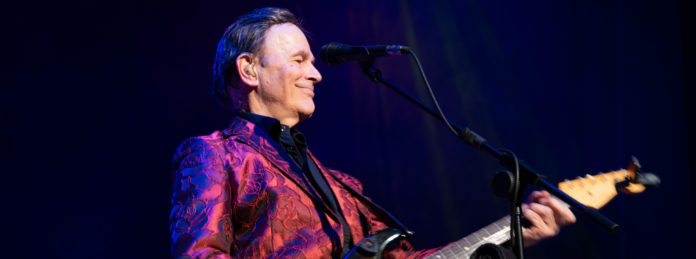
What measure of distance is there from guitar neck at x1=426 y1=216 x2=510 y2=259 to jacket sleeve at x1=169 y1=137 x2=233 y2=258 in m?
0.69

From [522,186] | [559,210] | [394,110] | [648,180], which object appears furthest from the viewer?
[394,110]

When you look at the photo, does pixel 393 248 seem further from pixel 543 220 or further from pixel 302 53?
pixel 302 53

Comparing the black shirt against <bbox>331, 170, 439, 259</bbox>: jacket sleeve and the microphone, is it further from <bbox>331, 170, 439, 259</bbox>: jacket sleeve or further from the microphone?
the microphone

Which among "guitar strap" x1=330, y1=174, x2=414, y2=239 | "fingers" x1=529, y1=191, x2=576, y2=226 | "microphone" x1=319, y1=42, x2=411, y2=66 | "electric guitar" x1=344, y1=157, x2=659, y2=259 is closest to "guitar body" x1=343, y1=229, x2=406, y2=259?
"electric guitar" x1=344, y1=157, x2=659, y2=259

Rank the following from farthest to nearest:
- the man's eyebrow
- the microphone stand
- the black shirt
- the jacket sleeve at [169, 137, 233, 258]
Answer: the man's eyebrow → the black shirt → the jacket sleeve at [169, 137, 233, 258] → the microphone stand

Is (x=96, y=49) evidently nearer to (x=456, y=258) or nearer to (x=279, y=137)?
(x=279, y=137)

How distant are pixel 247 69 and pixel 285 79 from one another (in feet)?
0.59

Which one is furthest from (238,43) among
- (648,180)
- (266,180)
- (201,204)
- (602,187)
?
(648,180)

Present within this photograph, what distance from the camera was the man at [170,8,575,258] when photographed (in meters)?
1.54

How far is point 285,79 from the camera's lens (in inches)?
79.7

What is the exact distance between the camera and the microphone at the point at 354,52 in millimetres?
1659

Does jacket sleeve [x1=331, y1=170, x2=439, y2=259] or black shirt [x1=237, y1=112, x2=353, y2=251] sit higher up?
black shirt [x1=237, y1=112, x2=353, y2=251]

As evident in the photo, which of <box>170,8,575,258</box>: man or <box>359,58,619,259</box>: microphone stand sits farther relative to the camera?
<box>170,8,575,258</box>: man

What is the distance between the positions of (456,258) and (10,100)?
1970 millimetres
